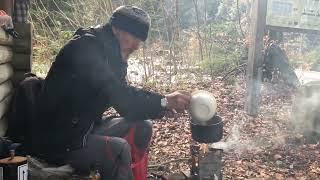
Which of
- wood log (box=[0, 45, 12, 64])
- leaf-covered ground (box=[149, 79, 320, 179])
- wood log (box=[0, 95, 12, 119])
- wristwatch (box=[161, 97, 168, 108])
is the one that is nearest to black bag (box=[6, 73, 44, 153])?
wood log (box=[0, 95, 12, 119])

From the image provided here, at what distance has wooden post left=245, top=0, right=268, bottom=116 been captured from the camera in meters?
6.62

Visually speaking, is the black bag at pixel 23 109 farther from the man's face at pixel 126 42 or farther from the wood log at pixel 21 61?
the wood log at pixel 21 61

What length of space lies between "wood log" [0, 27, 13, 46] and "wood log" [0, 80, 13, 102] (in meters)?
0.45

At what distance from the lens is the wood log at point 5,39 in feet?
14.1

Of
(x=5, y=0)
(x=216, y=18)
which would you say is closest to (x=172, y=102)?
(x=5, y=0)

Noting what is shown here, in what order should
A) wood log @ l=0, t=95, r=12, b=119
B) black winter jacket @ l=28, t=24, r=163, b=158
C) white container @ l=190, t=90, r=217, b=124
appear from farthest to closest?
wood log @ l=0, t=95, r=12, b=119 → white container @ l=190, t=90, r=217, b=124 → black winter jacket @ l=28, t=24, r=163, b=158

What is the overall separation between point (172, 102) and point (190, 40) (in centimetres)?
676

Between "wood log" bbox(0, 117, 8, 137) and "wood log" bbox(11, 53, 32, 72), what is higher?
"wood log" bbox(11, 53, 32, 72)

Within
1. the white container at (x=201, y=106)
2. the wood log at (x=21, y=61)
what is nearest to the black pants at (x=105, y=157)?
the white container at (x=201, y=106)

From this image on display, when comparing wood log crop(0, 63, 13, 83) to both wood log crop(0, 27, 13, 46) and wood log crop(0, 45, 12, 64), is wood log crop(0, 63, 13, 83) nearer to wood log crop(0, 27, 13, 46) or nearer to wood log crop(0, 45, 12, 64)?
wood log crop(0, 45, 12, 64)

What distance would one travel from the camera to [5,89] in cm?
460

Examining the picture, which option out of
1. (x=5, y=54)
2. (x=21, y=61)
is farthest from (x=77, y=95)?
(x=21, y=61)

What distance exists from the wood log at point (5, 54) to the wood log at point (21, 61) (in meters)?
0.16

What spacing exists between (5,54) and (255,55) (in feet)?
13.0
